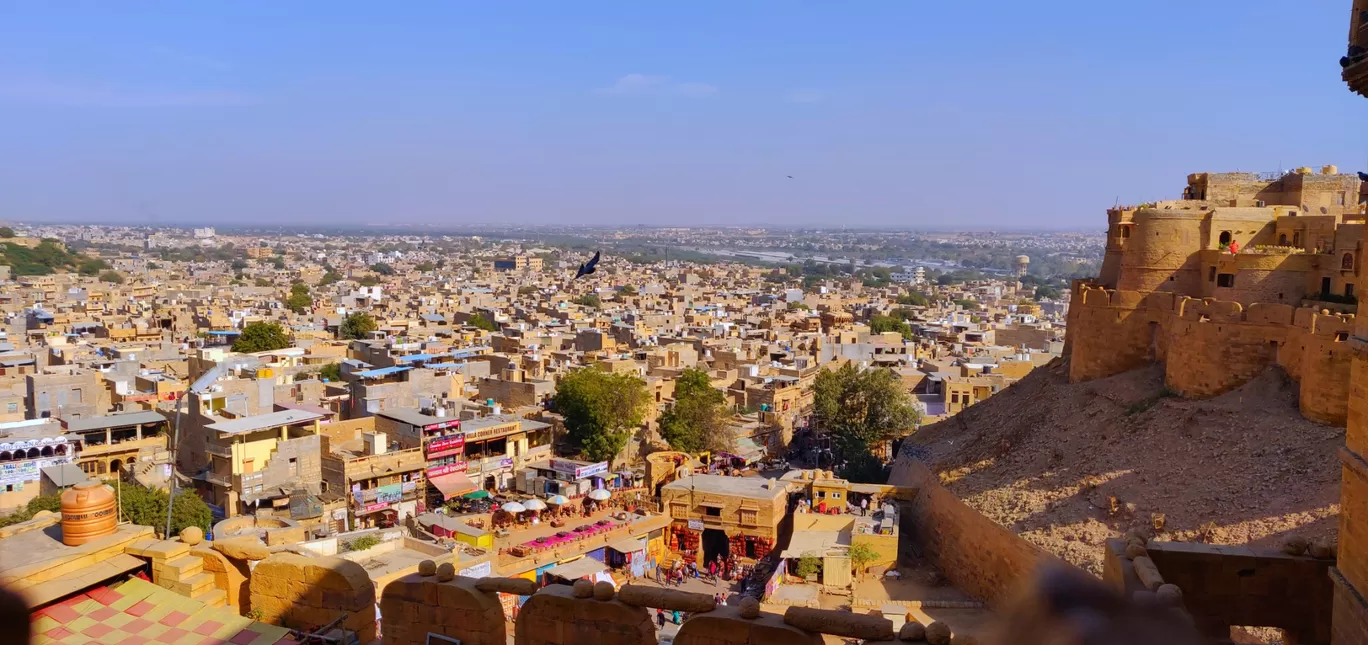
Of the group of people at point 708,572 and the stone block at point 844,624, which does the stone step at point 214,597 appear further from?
the group of people at point 708,572

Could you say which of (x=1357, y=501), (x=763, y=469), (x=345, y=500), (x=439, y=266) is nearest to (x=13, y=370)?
(x=345, y=500)

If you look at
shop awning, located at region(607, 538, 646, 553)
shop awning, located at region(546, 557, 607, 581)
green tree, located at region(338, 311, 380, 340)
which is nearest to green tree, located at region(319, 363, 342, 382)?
green tree, located at region(338, 311, 380, 340)

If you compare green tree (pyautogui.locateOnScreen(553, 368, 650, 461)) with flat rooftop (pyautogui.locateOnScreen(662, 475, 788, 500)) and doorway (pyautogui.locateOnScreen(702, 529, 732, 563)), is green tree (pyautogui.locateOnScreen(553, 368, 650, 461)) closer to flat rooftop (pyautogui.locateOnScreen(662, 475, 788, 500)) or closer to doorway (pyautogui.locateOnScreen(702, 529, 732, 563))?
flat rooftop (pyautogui.locateOnScreen(662, 475, 788, 500))

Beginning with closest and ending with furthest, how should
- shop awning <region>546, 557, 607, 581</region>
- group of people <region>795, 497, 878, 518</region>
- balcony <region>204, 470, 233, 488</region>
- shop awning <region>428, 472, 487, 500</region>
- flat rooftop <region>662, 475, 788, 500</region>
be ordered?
shop awning <region>546, 557, 607, 581</region> < balcony <region>204, 470, 233, 488</region> < group of people <region>795, 497, 878, 518</region> < flat rooftop <region>662, 475, 788, 500</region> < shop awning <region>428, 472, 487, 500</region>

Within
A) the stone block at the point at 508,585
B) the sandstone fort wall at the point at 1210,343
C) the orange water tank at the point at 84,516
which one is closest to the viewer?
the stone block at the point at 508,585

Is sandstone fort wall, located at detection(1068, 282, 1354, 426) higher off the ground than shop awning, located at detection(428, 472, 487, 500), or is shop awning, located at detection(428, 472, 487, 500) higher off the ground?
sandstone fort wall, located at detection(1068, 282, 1354, 426)

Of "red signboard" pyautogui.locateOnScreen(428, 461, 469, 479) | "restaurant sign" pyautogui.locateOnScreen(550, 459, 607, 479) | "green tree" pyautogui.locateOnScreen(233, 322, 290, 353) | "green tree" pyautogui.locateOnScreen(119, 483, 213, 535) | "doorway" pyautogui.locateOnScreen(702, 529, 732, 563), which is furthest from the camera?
"green tree" pyautogui.locateOnScreen(233, 322, 290, 353)

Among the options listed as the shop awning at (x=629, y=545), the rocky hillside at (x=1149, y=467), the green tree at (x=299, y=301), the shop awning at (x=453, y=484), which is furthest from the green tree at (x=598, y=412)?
the green tree at (x=299, y=301)

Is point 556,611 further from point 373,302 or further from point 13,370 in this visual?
point 373,302
